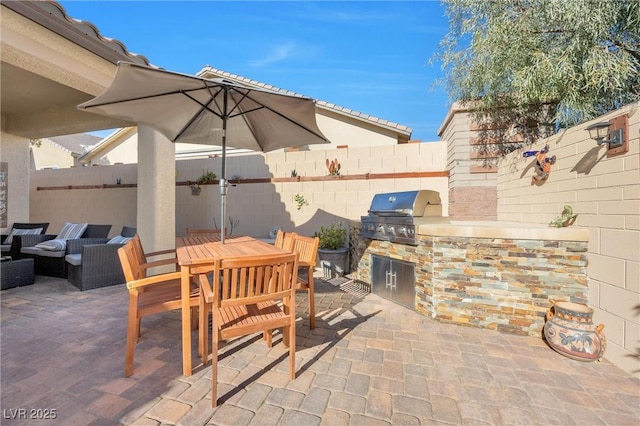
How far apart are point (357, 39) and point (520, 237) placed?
640 centimetres

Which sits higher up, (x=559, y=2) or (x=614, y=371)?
(x=559, y=2)

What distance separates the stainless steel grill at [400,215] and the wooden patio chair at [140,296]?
274 centimetres

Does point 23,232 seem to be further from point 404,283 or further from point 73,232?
point 404,283

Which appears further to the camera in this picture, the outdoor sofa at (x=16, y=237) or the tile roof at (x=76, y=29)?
the outdoor sofa at (x=16, y=237)

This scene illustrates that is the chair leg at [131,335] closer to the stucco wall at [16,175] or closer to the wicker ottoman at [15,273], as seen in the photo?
the wicker ottoman at [15,273]

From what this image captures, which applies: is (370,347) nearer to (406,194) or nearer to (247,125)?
(406,194)

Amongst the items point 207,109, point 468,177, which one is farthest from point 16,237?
Answer: point 468,177

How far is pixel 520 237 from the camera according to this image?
3123 mm

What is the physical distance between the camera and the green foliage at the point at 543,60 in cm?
362

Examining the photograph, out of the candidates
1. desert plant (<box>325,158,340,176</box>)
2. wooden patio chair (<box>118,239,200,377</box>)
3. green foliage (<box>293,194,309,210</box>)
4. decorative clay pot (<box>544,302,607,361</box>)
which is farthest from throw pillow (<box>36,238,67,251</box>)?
decorative clay pot (<box>544,302,607,361</box>)

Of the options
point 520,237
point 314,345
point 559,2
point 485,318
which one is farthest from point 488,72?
point 314,345

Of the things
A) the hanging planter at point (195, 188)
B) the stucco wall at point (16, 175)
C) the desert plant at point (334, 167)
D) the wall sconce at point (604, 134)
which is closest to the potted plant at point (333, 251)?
the desert plant at point (334, 167)

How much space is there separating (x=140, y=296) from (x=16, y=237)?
5.13 m

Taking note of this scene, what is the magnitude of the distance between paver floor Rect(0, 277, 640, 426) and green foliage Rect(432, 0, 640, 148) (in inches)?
137
